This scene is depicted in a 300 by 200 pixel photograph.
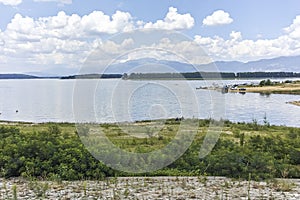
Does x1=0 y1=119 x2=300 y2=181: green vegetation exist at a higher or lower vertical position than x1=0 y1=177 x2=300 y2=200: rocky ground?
higher

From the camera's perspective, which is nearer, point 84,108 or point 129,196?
point 129,196

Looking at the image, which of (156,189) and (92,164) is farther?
(92,164)

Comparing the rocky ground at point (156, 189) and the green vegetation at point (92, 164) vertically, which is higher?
the green vegetation at point (92, 164)

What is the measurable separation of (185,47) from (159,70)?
0.87 m

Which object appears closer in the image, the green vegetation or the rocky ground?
the rocky ground

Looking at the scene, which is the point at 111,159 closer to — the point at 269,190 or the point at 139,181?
the point at 139,181

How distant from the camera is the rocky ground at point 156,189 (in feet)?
22.3

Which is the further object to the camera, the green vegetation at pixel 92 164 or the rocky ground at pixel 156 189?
the green vegetation at pixel 92 164

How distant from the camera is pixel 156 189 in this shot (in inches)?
288

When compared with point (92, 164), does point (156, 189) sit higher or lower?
lower

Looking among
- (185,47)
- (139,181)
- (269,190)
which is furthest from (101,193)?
(185,47)

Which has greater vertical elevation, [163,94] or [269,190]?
[163,94]

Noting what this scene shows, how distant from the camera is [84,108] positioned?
29.7 feet

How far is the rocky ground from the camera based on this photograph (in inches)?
267
